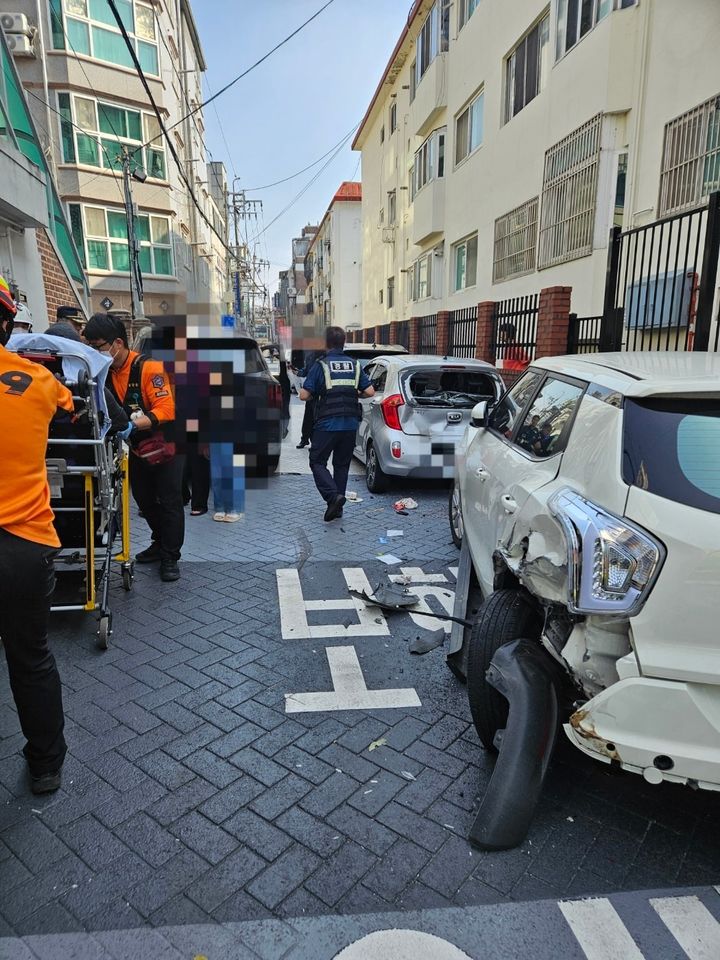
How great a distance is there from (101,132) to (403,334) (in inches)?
558

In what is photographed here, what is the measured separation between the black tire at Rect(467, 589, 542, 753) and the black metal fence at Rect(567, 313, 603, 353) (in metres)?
6.60

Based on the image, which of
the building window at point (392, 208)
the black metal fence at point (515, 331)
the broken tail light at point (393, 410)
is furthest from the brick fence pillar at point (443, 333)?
the building window at point (392, 208)

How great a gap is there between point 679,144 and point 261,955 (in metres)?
9.03

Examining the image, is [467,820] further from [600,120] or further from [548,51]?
[548,51]

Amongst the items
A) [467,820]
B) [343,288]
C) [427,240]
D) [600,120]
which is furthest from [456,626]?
[343,288]

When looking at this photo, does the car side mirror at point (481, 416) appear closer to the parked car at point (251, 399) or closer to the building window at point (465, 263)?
the parked car at point (251, 399)

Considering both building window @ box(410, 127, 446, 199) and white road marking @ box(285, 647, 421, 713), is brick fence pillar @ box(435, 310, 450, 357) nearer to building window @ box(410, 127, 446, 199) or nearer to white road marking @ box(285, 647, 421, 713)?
building window @ box(410, 127, 446, 199)

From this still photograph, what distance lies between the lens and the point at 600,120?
29.5 feet

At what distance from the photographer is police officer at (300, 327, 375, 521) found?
6.50m

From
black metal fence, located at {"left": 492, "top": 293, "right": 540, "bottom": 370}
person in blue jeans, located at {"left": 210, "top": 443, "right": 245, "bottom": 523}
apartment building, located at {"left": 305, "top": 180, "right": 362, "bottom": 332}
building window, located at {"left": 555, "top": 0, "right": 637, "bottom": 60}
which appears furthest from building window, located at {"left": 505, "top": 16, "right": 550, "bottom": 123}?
apartment building, located at {"left": 305, "top": 180, "right": 362, "bottom": 332}

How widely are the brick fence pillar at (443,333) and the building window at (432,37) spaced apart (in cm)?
809

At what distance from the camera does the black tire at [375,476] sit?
7646mm

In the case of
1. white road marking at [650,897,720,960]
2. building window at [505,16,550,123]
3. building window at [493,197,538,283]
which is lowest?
white road marking at [650,897,720,960]

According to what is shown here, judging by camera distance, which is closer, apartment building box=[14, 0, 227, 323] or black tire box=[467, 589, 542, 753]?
black tire box=[467, 589, 542, 753]
